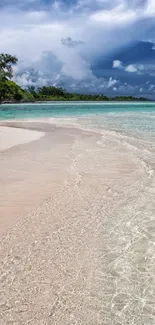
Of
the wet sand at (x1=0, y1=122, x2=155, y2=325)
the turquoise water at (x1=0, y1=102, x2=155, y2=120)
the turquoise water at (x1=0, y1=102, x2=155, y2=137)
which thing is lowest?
the wet sand at (x1=0, y1=122, x2=155, y2=325)

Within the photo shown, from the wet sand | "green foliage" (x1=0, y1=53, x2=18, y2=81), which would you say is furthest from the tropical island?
the wet sand

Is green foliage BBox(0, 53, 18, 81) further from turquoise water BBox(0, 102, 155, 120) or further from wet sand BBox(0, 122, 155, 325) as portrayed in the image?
wet sand BBox(0, 122, 155, 325)

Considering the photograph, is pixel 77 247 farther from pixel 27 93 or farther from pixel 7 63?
pixel 27 93

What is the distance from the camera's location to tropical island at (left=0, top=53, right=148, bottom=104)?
6078cm

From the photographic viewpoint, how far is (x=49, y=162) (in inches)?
319

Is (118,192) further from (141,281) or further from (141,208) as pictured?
(141,281)

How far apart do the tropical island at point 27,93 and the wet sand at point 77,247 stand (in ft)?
188

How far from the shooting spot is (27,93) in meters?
107

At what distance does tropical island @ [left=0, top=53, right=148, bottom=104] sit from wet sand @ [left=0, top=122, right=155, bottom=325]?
188 ft

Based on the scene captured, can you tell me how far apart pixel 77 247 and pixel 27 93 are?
10745 cm

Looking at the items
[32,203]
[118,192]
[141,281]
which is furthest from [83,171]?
[141,281]

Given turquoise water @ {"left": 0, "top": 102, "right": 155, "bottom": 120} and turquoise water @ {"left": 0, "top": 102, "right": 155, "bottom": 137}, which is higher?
turquoise water @ {"left": 0, "top": 102, "right": 155, "bottom": 120}

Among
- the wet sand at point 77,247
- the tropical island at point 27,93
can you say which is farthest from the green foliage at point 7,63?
the wet sand at point 77,247

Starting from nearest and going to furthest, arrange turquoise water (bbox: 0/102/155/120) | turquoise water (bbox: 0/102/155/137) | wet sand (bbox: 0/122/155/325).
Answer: wet sand (bbox: 0/122/155/325), turquoise water (bbox: 0/102/155/137), turquoise water (bbox: 0/102/155/120)
